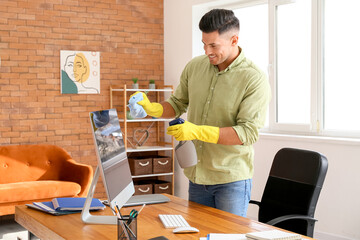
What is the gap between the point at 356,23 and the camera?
173 inches

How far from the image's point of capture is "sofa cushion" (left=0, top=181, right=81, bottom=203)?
470 cm

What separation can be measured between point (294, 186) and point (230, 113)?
0.61m

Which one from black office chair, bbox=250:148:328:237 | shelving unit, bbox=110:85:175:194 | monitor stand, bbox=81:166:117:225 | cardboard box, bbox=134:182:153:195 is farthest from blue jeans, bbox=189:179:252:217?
cardboard box, bbox=134:182:153:195

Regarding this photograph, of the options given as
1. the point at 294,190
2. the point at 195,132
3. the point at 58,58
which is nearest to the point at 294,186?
the point at 294,190

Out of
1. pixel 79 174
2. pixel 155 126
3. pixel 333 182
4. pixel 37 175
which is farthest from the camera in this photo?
pixel 155 126

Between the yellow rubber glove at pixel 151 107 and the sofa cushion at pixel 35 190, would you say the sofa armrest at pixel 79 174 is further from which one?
the yellow rubber glove at pixel 151 107

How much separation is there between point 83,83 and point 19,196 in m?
1.62

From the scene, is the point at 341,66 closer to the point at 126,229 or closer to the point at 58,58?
the point at 58,58

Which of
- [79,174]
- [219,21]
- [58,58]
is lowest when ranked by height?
[79,174]

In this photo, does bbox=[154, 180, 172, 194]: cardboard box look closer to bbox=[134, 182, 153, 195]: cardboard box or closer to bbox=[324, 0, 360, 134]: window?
bbox=[134, 182, 153, 195]: cardboard box

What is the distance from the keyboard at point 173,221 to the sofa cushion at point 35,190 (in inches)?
113

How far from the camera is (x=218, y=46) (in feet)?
8.18

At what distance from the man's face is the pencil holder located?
105cm

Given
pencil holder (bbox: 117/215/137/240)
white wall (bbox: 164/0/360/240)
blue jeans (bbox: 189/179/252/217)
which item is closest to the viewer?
pencil holder (bbox: 117/215/137/240)
